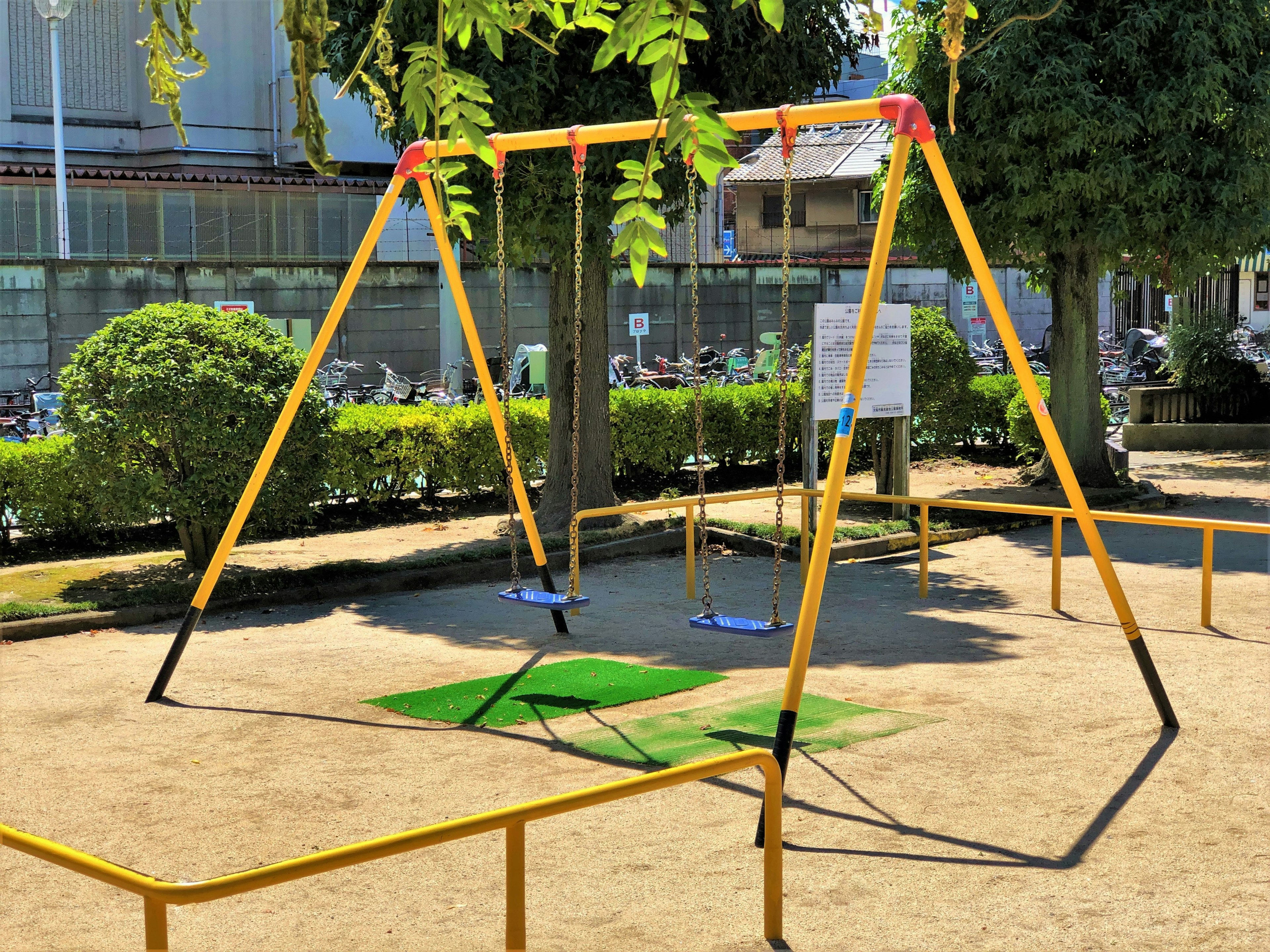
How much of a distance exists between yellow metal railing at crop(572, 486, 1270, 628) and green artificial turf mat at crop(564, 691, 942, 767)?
1760 millimetres

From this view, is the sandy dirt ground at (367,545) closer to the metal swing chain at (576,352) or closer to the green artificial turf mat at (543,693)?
the metal swing chain at (576,352)

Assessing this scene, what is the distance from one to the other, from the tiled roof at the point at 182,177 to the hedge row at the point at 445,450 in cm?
1263

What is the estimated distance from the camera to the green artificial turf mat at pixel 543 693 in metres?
7.23

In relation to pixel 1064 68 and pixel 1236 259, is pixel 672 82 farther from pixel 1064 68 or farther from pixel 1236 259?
pixel 1236 259

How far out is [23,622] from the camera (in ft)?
29.5

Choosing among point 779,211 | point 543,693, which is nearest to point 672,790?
point 543,693

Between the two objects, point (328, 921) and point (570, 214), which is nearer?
point (328, 921)

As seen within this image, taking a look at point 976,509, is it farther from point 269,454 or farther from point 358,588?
point 269,454

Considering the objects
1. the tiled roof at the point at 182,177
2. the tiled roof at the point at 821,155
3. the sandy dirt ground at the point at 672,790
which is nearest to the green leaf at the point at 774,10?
the sandy dirt ground at the point at 672,790

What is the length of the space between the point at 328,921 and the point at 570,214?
7.59 metres

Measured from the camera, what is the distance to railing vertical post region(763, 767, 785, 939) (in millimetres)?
4066

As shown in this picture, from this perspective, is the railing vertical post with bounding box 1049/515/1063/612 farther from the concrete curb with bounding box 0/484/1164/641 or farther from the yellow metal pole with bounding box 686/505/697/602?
the yellow metal pole with bounding box 686/505/697/602

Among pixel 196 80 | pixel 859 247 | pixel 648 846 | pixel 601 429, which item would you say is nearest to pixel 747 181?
pixel 859 247

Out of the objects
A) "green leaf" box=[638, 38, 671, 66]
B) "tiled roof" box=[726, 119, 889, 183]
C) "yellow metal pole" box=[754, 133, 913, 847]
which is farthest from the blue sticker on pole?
"tiled roof" box=[726, 119, 889, 183]
